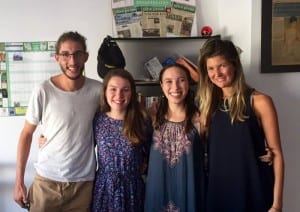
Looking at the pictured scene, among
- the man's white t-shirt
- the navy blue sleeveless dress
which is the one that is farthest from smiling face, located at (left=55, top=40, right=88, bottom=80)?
the navy blue sleeveless dress

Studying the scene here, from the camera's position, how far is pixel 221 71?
1620 mm

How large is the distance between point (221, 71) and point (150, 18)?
3.67ft

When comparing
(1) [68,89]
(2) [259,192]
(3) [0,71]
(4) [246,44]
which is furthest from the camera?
(3) [0,71]

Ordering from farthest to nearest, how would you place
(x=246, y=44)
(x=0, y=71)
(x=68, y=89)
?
(x=0, y=71) → (x=246, y=44) → (x=68, y=89)

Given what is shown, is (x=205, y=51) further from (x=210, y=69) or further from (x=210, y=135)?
(x=210, y=135)

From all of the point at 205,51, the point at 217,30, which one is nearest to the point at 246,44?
the point at 217,30

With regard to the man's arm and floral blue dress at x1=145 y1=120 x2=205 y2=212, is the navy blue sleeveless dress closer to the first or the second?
floral blue dress at x1=145 y1=120 x2=205 y2=212

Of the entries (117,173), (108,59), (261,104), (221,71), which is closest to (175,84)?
(221,71)

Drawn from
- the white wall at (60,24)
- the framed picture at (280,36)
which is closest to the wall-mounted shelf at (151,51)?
the white wall at (60,24)

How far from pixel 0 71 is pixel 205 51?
167cm

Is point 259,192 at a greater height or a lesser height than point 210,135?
lesser

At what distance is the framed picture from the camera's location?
2.16 metres

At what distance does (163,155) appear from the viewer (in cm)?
166

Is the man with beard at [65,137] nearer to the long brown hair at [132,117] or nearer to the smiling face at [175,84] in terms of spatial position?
the long brown hair at [132,117]
